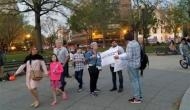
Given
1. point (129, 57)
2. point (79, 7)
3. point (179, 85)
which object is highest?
point (79, 7)

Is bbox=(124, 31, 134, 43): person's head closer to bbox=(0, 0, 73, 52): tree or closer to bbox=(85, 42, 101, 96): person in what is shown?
bbox=(85, 42, 101, 96): person

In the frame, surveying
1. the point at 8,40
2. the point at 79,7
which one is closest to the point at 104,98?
the point at 79,7

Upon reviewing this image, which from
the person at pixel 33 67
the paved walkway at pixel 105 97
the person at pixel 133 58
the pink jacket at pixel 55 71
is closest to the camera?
the paved walkway at pixel 105 97

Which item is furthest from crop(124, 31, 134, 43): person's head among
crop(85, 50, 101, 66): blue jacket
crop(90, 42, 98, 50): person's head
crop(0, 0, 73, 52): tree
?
crop(0, 0, 73, 52): tree

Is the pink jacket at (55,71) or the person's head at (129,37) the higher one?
the person's head at (129,37)

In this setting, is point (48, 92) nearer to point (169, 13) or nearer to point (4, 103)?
point (4, 103)

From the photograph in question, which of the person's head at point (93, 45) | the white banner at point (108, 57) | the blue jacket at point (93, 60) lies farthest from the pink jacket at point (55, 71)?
the white banner at point (108, 57)

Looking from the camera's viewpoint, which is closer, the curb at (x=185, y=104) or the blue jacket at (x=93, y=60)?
the curb at (x=185, y=104)

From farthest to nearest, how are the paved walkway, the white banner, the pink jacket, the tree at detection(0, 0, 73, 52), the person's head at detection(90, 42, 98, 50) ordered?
the tree at detection(0, 0, 73, 52) → the white banner → the person's head at detection(90, 42, 98, 50) → the pink jacket → the paved walkway

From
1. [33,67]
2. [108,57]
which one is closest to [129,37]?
[108,57]

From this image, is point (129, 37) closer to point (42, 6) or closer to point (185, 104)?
point (185, 104)

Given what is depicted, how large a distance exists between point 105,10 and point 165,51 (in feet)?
104

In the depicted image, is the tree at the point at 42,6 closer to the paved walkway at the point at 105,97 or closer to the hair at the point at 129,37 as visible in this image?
the paved walkway at the point at 105,97

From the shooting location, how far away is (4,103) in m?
12.6
